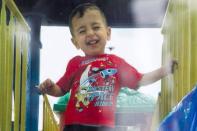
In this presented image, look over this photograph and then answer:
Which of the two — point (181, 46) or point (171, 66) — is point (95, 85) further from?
point (181, 46)

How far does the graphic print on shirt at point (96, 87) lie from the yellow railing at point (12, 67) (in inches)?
14.7

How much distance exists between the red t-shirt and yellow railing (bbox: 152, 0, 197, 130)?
0.73 ft

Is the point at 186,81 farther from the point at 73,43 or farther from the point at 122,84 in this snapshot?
the point at 73,43

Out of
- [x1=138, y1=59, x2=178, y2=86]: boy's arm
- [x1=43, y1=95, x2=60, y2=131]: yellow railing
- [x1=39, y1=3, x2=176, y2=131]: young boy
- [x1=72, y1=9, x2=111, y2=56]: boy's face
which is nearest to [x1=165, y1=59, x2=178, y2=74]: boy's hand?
[x1=138, y1=59, x2=178, y2=86]: boy's arm

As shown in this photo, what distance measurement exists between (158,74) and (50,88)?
0.60 metres

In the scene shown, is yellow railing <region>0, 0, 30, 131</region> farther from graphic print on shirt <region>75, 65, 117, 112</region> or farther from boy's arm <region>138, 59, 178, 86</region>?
boy's arm <region>138, 59, 178, 86</region>

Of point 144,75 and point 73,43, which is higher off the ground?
point 73,43

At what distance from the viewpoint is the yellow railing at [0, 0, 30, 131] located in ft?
6.85

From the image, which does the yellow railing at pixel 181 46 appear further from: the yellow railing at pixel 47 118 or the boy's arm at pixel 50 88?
the yellow railing at pixel 47 118

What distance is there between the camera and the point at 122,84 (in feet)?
8.00

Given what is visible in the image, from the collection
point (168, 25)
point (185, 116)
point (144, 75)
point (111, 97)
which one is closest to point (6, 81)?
point (111, 97)

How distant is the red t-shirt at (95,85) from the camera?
7.63 feet

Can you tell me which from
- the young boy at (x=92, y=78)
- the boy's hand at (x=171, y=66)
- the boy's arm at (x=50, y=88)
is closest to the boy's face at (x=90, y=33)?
the young boy at (x=92, y=78)

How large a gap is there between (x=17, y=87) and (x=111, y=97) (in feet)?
1.84
